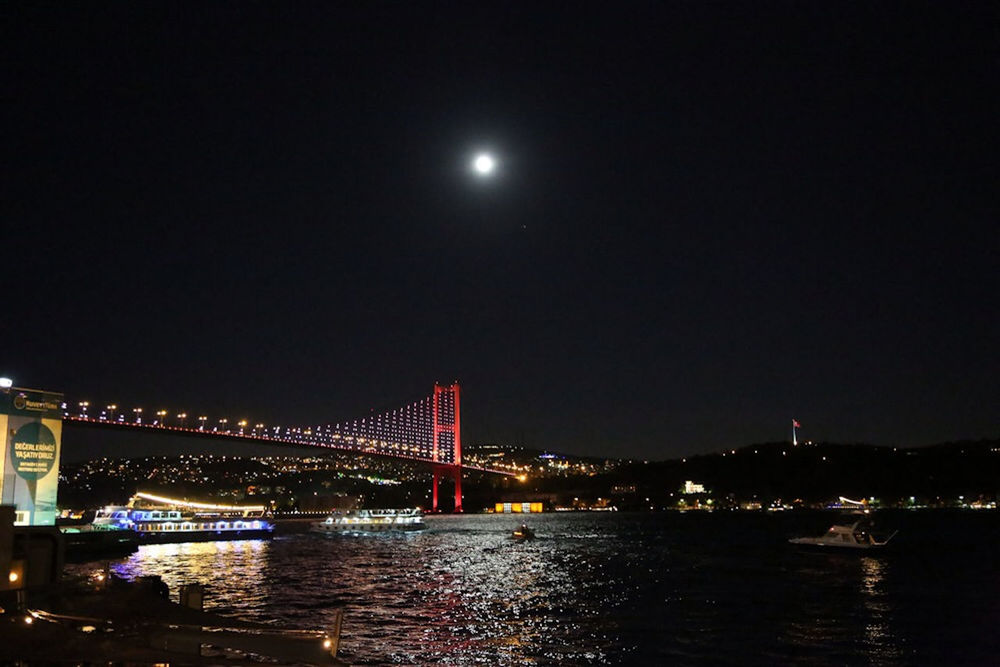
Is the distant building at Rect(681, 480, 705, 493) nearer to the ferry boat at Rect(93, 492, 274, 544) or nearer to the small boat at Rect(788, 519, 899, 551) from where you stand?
the ferry boat at Rect(93, 492, 274, 544)

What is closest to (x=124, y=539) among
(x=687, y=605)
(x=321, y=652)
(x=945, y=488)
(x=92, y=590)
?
(x=687, y=605)

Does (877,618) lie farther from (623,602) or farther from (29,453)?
(29,453)

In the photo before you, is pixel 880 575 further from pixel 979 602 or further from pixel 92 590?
pixel 92 590

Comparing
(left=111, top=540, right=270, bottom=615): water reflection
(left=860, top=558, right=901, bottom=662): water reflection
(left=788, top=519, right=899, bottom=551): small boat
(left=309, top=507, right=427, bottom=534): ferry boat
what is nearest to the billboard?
(left=111, top=540, right=270, bottom=615): water reflection

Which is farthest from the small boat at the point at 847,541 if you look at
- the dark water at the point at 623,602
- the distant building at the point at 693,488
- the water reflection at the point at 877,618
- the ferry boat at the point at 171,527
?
the distant building at the point at 693,488

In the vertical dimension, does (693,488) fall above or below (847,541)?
above

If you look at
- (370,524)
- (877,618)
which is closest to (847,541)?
(877,618)
